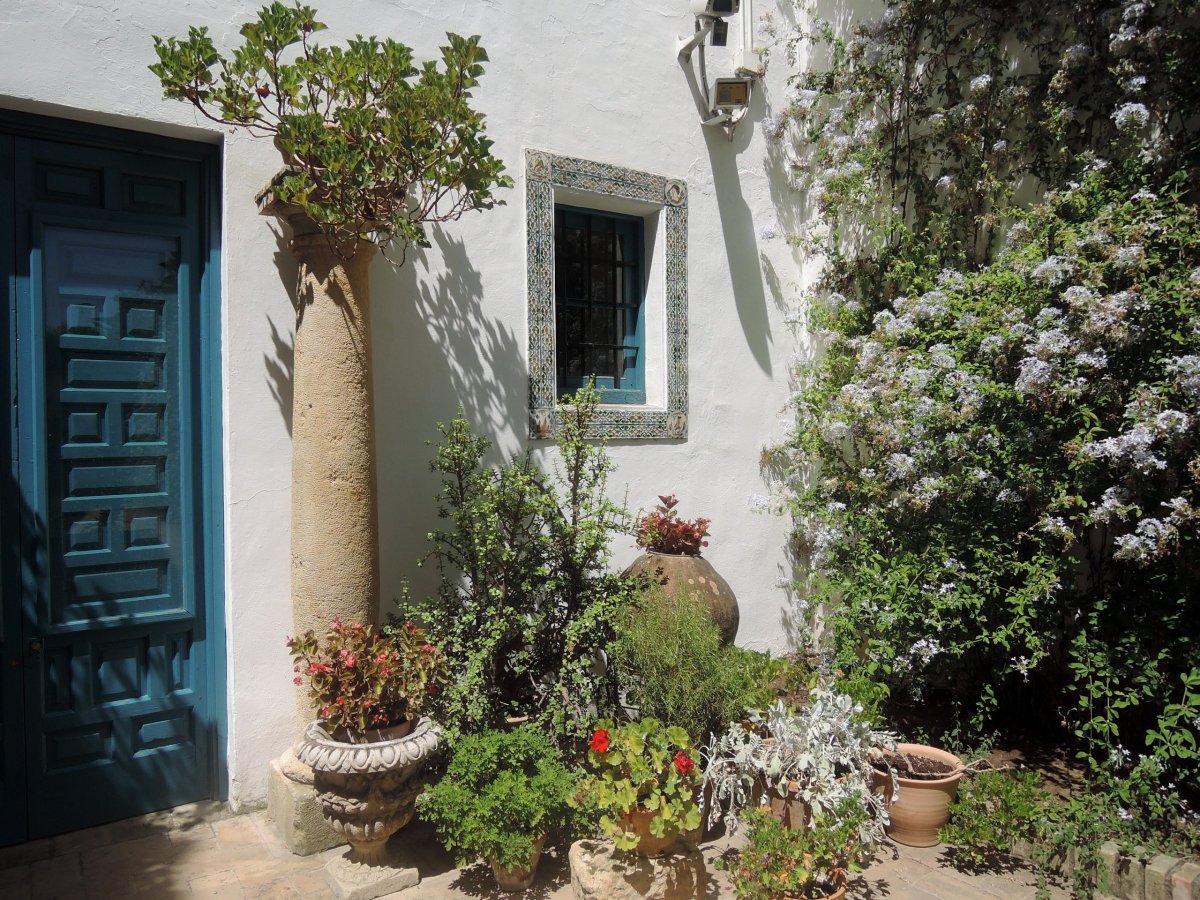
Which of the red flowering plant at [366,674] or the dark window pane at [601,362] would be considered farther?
the dark window pane at [601,362]

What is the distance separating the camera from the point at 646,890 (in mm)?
3145

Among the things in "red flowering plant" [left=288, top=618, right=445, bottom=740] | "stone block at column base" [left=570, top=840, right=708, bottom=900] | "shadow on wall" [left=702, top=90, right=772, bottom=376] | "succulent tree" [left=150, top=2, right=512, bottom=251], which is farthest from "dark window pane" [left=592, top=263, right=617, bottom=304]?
"stone block at column base" [left=570, top=840, right=708, bottom=900]

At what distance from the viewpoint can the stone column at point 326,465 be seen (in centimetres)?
368

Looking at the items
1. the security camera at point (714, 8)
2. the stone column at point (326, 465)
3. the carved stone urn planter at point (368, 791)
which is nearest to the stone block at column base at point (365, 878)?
the carved stone urn planter at point (368, 791)

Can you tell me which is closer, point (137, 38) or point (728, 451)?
point (137, 38)

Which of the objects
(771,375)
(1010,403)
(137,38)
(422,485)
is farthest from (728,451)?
(137,38)

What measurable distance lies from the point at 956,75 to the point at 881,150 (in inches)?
25.5

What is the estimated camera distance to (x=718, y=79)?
5.38 meters

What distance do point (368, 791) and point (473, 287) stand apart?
8.50 ft

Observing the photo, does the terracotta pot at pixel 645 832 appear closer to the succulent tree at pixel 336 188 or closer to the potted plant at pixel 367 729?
the potted plant at pixel 367 729

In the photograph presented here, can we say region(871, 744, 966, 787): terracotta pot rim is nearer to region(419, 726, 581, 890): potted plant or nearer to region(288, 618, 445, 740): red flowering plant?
region(419, 726, 581, 890): potted plant

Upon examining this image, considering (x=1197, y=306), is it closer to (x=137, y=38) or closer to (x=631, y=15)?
(x=631, y=15)

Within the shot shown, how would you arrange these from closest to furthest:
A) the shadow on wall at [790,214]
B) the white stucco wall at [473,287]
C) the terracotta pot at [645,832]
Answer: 1. the terracotta pot at [645,832]
2. the white stucco wall at [473,287]
3. the shadow on wall at [790,214]

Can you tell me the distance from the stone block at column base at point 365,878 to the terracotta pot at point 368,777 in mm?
98
